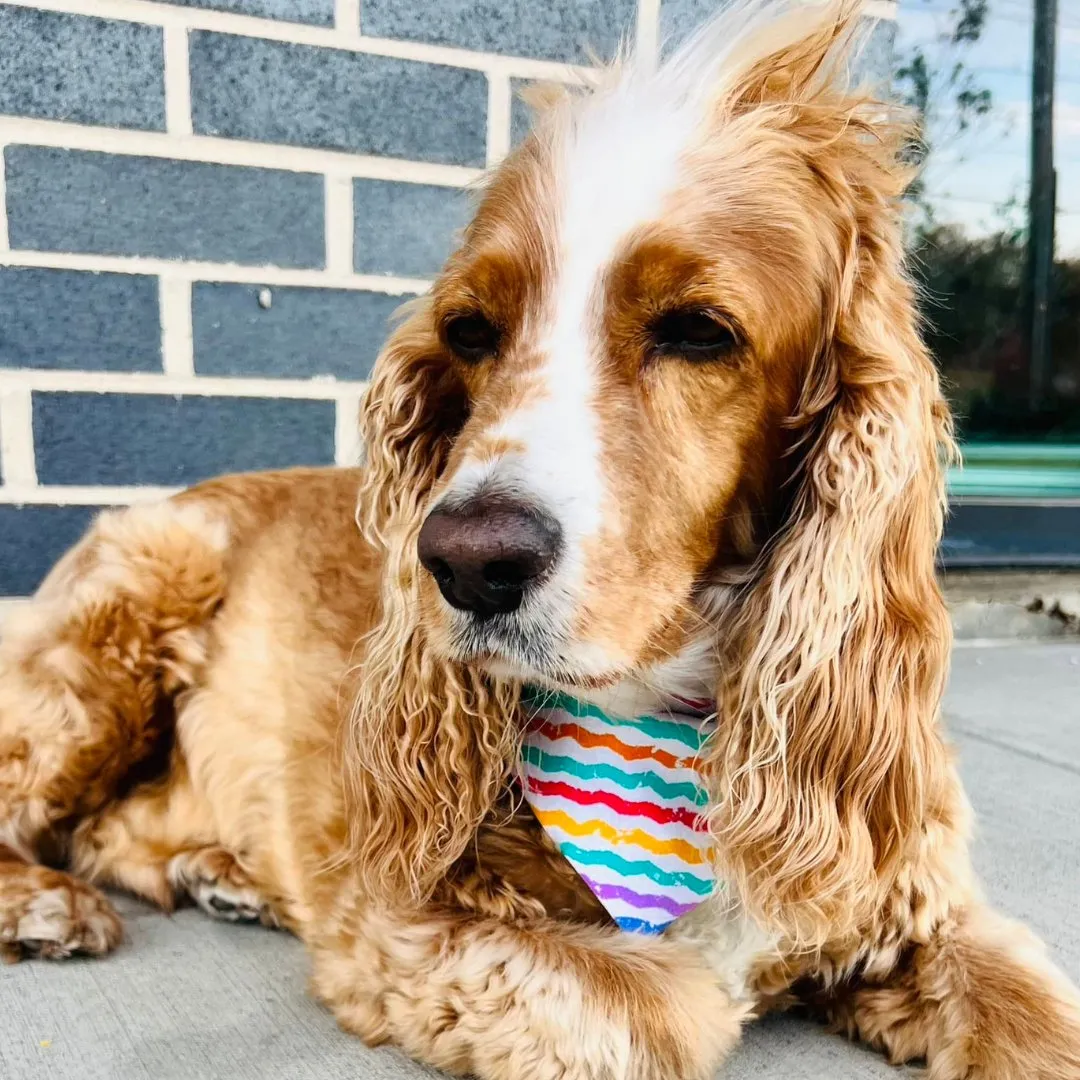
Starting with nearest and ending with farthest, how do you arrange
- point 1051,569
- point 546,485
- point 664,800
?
point 546,485 → point 664,800 → point 1051,569

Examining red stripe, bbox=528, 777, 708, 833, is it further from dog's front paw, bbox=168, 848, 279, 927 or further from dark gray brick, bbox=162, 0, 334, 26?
dark gray brick, bbox=162, 0, 334, 26

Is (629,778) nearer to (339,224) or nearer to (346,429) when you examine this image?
(346,429)

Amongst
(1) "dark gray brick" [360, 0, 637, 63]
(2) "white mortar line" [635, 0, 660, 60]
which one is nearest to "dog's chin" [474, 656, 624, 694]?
(1) "dark gray brick" [360, 0, 637, 63]

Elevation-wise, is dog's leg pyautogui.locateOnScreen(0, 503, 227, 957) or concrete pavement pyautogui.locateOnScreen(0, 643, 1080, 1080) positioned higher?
dog's leg pyautogui.locateOnScreen(0, 503, 227, 957)

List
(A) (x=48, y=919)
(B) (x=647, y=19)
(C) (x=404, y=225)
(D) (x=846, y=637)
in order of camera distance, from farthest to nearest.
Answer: (B) (x=647, y=19) < (C) (x=404, y=225) < (A) (x=48, y=919) < (D) (x=846, y=637)

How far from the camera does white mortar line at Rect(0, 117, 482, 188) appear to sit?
2684 mm

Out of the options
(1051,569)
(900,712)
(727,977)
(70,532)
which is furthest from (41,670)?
(1051,569)

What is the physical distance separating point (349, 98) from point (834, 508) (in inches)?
80.6

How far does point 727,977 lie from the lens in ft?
5.07

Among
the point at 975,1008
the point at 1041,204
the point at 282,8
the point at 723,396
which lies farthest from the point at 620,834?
the point at 1041,204

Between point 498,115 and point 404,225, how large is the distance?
16.5 inches

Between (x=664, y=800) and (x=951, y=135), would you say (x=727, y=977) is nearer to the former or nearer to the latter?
(x=664, y=800)

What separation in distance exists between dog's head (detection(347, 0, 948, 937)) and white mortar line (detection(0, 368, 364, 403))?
1467 mm

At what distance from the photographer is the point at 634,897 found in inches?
61.2
